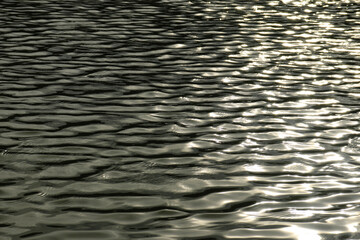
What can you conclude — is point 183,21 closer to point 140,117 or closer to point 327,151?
point 140,117

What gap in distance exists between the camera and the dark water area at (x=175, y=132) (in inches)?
298

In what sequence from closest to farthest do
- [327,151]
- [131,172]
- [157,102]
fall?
[131,172]
[327,151]
[157,102]

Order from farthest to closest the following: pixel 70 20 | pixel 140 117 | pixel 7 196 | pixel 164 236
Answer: pixel 70 20, pixel 140 117, pixel 7 196, pixel 164 236

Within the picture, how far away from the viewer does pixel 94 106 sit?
11945 mm

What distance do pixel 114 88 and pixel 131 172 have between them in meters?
4.59

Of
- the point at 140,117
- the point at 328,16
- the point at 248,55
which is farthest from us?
the point at 328,16

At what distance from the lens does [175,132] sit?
1077 centimetres

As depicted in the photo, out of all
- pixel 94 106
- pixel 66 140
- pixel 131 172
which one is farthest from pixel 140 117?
pixel 131 172

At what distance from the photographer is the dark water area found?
757cm

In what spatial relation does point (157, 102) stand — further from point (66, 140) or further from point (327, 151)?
point (327, 151)

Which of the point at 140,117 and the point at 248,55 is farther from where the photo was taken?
the point at 248,55

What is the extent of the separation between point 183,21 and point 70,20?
12.4ft

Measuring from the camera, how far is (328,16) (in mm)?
24531

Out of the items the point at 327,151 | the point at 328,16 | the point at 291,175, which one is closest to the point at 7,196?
the point at 291,175
